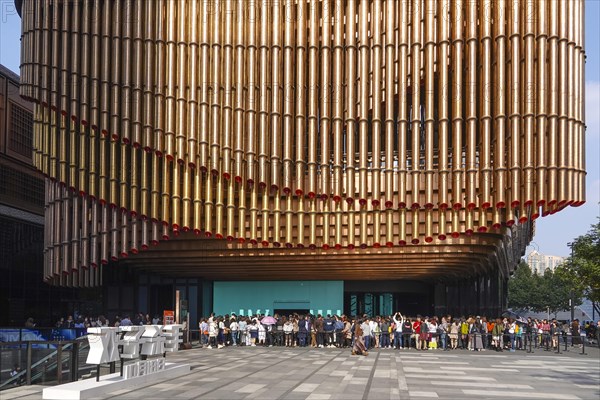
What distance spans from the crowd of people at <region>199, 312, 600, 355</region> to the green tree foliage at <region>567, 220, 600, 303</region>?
9.25 m

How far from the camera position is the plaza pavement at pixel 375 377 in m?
15.4

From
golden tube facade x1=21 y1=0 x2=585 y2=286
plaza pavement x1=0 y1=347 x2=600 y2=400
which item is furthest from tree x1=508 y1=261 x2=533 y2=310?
golden tube facade x1=21 y1=0 x2=585 y2=286

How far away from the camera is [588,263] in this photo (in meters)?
43.4

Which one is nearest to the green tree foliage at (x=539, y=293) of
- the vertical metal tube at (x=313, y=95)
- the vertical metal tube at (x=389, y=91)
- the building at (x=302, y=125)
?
the building at (x=302, y=125)

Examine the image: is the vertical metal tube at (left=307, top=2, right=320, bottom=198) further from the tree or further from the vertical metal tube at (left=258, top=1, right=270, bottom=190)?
the tree

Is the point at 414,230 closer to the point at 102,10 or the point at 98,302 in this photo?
the point at 102,10

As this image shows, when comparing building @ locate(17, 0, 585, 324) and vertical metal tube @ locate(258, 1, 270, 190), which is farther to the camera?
vertical metal tube @ locate(258, 1, 270, 190)

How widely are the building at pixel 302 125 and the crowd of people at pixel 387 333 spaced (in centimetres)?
288

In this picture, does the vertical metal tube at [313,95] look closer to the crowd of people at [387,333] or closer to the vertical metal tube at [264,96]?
the vertical metal tube at [264,96]

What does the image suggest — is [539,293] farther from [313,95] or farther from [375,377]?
[375,377]

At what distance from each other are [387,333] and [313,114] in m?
10.2

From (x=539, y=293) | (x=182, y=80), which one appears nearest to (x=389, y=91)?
(x=182, y=80)

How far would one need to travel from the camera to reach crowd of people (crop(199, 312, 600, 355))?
1224 inches

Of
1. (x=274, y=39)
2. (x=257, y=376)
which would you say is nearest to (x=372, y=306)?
(x=274, y=39)
